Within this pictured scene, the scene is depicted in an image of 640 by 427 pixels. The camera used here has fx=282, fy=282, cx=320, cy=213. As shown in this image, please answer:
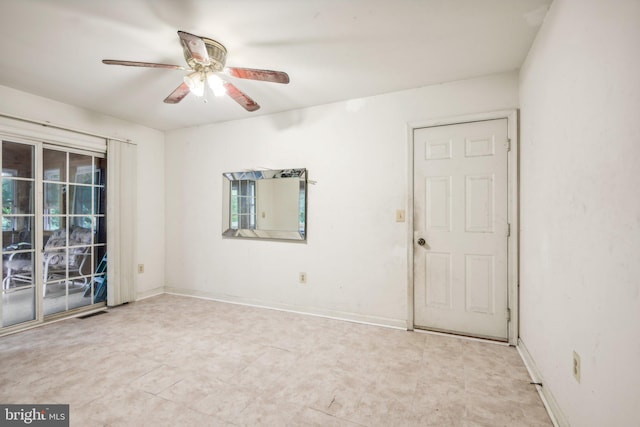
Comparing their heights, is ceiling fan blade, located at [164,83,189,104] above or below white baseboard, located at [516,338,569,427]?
above

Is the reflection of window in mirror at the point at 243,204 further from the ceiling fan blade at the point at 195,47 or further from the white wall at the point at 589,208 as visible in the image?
the white wall at the point at 589,208

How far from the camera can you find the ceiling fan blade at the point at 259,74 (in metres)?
1.89

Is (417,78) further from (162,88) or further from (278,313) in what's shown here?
(278,313)

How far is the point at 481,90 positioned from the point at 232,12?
7.06 feet

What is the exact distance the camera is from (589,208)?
1.24 metres

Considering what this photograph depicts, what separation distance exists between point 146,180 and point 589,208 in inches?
178

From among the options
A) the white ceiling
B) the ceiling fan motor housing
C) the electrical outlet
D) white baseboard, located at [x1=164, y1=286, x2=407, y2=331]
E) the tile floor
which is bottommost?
the tile floor

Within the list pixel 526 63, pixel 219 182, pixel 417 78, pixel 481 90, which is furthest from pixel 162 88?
pixel 526 63

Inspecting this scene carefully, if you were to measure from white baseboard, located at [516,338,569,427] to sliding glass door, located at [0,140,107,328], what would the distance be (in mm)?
4417

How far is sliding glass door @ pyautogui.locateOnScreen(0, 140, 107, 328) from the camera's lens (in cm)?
280

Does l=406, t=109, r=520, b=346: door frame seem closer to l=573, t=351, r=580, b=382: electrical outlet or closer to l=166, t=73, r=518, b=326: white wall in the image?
l=166, t=73, r=518, b=326: white wall

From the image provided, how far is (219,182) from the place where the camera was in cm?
381

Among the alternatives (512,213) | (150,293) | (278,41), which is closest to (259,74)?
(278,41)

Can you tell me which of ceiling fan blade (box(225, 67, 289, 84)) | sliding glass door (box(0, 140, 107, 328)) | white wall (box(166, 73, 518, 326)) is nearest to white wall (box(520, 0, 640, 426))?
white wall (box(166, 73, 518, 326))
